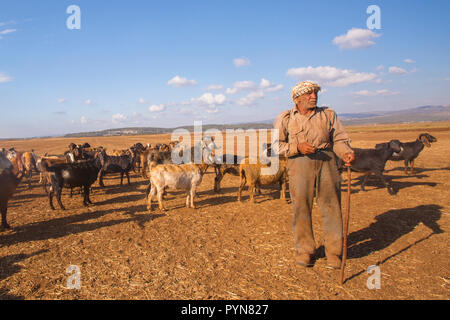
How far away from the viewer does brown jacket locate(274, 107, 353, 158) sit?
4277 millimetres

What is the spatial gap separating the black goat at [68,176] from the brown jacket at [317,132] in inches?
322

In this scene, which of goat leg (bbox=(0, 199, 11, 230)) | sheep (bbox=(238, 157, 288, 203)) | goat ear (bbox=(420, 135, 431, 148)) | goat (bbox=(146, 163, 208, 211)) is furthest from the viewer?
goat ear (bbox=(420, 135, 431, 148))

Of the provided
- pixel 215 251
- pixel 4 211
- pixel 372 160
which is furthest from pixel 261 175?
pixel 4 211

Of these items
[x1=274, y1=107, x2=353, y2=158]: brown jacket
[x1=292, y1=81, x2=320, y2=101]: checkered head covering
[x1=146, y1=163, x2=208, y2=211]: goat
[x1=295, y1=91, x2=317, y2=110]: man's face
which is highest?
[x1=292, y1=81, x2=320, y2=101]: checkered head covering

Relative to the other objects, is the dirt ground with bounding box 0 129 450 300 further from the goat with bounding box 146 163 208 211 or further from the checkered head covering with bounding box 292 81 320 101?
the checkered head covering with bounding box 292 81 320 101

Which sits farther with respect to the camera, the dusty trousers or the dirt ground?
the dusty trousers

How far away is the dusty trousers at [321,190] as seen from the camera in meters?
4.34

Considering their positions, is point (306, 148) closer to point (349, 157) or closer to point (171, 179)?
point (349, 157)

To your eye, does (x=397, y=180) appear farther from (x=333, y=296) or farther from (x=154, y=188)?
(x=154, y=188)

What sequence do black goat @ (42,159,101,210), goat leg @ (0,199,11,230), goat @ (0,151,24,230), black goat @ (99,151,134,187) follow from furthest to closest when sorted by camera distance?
black goat @ (99,151,134,187)
black goat @ (42,159,101,210)
goat leg @ (0,199,11,230)
goat @ (0,151,24,230)

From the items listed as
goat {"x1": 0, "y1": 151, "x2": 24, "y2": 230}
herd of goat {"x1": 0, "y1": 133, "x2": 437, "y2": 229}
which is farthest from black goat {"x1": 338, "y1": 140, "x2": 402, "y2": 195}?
goat {"x1": 0, "y1": 151, "x2": 24, "y2": 230}

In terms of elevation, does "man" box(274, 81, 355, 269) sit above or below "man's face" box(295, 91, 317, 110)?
below
